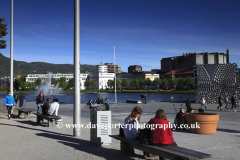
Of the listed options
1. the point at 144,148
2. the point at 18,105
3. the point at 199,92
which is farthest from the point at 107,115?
the point at 199,92

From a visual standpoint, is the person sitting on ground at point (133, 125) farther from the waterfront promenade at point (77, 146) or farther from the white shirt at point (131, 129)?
the waterfront promenade at point (77, 146)

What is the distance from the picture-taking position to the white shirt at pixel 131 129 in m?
6.70

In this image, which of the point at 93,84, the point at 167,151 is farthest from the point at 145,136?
the point at 93,84

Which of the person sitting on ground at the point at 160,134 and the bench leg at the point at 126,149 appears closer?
the person sitting on ground at the point at 160,134

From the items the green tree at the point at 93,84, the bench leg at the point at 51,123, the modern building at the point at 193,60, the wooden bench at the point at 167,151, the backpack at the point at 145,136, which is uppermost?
the modern building at the point at 193,60

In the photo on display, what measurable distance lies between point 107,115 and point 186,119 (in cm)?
435

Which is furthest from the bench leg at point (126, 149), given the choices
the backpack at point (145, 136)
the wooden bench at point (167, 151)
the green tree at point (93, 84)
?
the green tree at point (93, 84)

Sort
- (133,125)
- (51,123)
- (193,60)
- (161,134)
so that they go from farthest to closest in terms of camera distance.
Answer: (193,60)
(51,123)
(133,125)
(161,134)

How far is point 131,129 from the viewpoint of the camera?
6746 millimetres

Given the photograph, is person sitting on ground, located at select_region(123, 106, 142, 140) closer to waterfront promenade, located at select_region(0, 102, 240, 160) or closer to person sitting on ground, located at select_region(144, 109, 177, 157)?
waterfront promenade, located at select_region(0, 102, 240, 160)

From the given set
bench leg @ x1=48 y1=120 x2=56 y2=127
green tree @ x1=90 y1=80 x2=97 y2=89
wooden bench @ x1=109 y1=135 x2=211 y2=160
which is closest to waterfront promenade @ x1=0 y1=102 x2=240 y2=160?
wooden bench @ x1=109 y1=135 x2=211 y2=160

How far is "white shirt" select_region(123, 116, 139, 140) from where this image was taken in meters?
6.70

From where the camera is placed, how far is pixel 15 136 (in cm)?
979

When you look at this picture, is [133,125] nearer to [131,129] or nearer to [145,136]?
[131,129]
